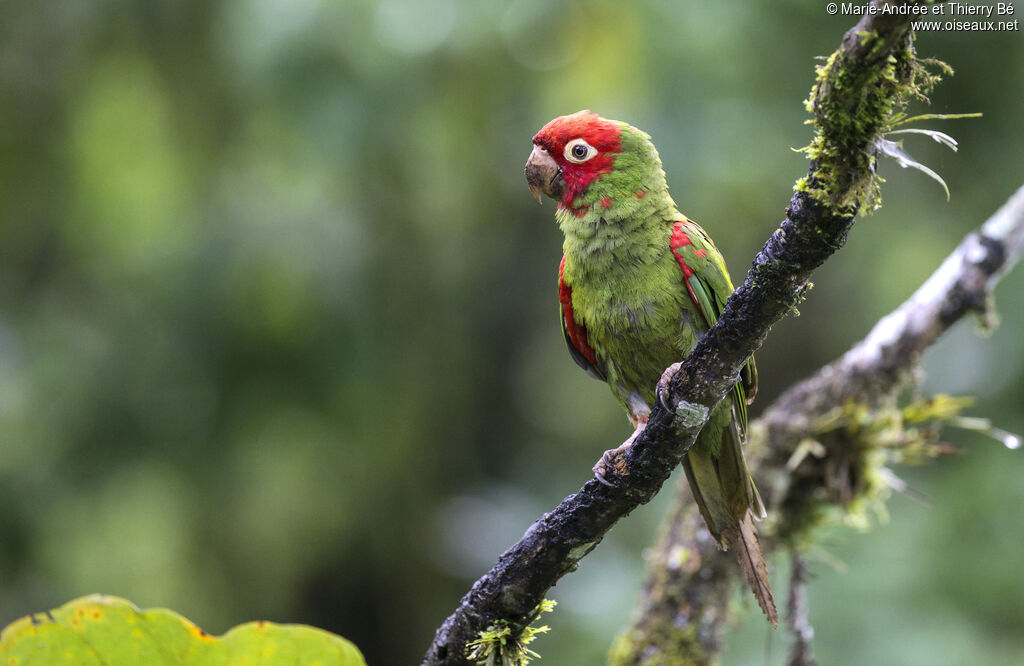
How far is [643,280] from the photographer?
7.57 ft

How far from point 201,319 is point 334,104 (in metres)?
1.35

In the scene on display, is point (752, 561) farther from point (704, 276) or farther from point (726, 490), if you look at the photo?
point (704, 276)

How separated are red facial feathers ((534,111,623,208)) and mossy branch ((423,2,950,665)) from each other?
867 millimetres

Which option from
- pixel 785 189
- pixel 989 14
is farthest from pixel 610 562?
pixel 989 14

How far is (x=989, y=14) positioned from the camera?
15.6 ft

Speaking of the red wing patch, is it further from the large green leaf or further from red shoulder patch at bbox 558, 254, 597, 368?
the large green leaf

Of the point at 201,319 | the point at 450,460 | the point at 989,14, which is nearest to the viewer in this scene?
the point at 201,319

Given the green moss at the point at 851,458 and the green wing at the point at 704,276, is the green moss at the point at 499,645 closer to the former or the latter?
the green wing at the point at 704,276

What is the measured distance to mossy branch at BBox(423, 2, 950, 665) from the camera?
1274 mm

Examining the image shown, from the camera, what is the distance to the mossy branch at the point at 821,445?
2.77 m

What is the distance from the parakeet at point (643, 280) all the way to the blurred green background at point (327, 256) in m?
1.84

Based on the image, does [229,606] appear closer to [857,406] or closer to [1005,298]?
[857,406]

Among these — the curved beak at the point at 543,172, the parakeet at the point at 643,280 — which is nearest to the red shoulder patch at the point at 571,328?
the parakeet at the point at 643,280

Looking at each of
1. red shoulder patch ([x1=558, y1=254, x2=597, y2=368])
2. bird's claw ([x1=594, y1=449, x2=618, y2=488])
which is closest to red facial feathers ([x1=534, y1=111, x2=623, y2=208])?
red shoulder patch ([x1=558, y1=254, x2=597, y2=368])
